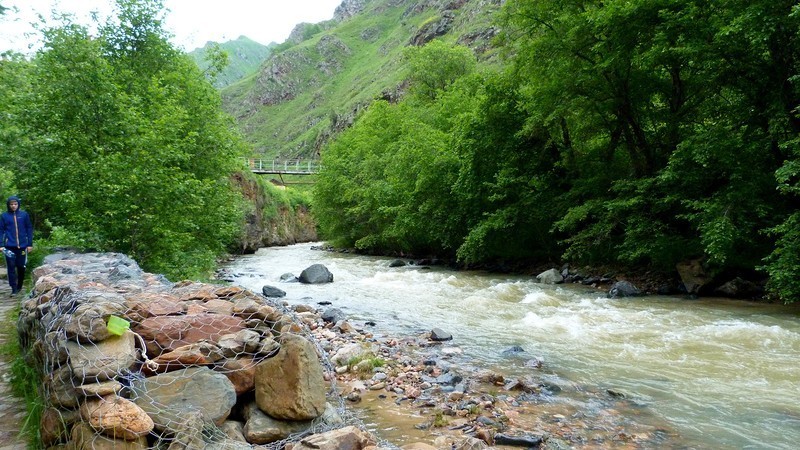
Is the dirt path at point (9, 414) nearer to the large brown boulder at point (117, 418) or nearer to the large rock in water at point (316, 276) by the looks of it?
the large brown boulder at point (117, 418)

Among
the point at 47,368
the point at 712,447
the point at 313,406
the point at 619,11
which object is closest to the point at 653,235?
the point at 619,11

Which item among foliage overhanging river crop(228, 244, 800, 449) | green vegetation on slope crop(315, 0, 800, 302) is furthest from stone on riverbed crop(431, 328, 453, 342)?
green vegetation on slope crop(315, 0, 800, 302)

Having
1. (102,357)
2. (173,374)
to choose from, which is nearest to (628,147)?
(173,374)

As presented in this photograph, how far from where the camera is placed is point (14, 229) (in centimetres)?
920

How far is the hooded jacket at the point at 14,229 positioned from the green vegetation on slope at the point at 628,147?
49.4 feet

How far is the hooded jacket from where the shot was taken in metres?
9.08

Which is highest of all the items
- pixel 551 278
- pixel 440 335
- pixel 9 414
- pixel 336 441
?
pixel 336 441

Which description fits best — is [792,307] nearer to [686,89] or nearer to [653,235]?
[653,235]

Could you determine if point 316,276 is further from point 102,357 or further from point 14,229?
point 102,357

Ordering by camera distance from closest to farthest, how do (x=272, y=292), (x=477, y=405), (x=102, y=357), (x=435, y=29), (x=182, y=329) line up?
(x=102, y=357), (x=182, y=329), (x=477, y=405), (x=272, y=292), (x=435, y=29)

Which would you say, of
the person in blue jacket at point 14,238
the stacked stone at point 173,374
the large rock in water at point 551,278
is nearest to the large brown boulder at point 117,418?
the stacked stone at point 173,374

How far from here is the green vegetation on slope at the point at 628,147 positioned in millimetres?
12164

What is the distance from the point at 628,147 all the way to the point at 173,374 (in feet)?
58.9

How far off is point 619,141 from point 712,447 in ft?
51.6
